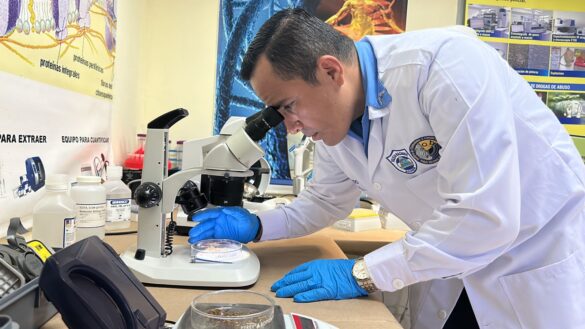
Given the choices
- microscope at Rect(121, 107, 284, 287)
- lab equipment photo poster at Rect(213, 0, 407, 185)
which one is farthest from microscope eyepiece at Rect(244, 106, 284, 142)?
lab equipment photo poster at Rect(213, 0, 407, 185)

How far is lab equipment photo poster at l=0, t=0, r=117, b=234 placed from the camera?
1.09 meters

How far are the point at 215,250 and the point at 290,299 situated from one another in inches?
10.1

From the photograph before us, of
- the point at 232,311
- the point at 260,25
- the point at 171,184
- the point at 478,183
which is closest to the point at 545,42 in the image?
the point at 260,25

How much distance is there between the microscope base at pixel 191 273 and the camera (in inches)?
37.6

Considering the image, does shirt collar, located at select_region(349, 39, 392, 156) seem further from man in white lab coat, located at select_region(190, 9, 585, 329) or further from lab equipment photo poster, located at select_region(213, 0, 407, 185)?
lab equipment photo poster, located at select_region(213, 0, 407, 185)

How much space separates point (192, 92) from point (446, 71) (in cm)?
178

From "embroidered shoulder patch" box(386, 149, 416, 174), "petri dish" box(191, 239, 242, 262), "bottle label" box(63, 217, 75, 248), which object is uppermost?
"embroidered shoulder patch" box(386, 149, 416, 174)

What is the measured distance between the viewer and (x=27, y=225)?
1.17 m

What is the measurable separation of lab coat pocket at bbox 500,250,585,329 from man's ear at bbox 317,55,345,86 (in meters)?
0.66

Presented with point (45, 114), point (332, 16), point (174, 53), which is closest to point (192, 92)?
point (174, 53)

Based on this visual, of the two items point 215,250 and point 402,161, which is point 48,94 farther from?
point 402,161

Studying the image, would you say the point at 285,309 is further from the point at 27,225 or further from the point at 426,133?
the point at 27,225

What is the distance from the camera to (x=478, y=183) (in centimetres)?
88

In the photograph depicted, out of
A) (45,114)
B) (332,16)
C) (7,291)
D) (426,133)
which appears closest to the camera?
(7,291)
